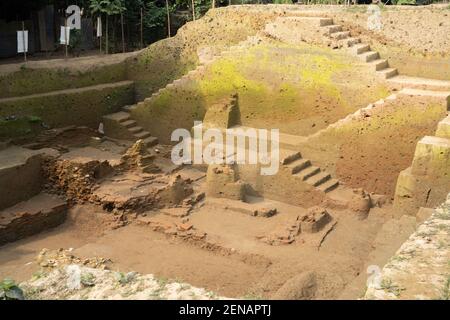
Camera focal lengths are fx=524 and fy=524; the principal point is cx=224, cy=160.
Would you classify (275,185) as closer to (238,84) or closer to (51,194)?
(238,84)

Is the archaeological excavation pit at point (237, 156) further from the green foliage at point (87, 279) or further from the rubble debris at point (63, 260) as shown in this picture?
the green foliage at point (87, 279)

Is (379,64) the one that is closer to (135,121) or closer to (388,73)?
(388,73)

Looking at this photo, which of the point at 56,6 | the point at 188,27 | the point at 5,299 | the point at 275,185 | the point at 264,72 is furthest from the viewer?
the point at 56,6

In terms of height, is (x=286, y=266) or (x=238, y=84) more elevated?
(x=238, y=84)

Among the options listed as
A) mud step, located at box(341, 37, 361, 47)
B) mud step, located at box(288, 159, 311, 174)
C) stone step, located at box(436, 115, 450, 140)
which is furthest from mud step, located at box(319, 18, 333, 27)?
stone step, located at box(436, 115, 450, 140)

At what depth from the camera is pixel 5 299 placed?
3.76m

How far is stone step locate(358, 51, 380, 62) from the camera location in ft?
40.6

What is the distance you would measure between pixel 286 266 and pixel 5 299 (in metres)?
5.66

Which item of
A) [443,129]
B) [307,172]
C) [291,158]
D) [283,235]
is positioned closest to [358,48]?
[291,158]

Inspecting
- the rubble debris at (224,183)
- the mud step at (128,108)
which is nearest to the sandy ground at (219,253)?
the rubble debris at (224,183)

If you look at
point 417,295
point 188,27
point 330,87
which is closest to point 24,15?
point 188,27

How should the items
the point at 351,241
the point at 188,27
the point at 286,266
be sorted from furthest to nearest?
the point at 188,27 < the point at 351,241 < the point at 286,266

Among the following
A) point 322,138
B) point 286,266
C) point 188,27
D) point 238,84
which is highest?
point 188,27

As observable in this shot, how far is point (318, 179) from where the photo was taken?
1170 centimetres
